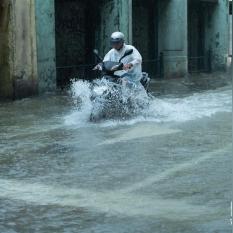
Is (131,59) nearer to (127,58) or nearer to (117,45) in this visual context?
(127,58)

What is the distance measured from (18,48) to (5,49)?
304 millimetres

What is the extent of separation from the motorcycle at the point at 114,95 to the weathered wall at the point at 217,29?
564 inches

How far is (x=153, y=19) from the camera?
21.7 meters

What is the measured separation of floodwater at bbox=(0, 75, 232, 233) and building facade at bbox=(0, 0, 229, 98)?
3.18 meters

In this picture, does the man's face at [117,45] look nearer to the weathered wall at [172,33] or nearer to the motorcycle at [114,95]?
the motorcycle at [114,95]

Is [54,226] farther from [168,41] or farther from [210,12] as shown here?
[210,12]

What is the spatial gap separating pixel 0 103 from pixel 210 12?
1319 cm

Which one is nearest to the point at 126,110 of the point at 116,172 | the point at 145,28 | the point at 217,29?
the point at 116,172

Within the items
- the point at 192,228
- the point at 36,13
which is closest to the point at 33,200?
the point at 192,228

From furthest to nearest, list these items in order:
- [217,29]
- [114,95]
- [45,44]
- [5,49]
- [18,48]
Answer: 1. [217,29]
2. [45,44]
3. [18,48]
4. [5,49]
5. [114,95]

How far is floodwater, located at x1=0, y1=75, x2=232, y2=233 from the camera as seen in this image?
15.8 ft

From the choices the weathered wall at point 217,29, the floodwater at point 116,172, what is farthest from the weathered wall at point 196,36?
the floodwater at point 116,172

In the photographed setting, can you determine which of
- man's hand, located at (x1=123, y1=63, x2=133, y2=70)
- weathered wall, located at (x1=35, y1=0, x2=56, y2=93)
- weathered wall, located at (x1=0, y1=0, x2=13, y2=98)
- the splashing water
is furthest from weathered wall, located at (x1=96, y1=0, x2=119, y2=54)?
man's hand, located at (x1=123, y1=63, x2=133, y2=70)

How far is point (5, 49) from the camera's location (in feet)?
46.6
